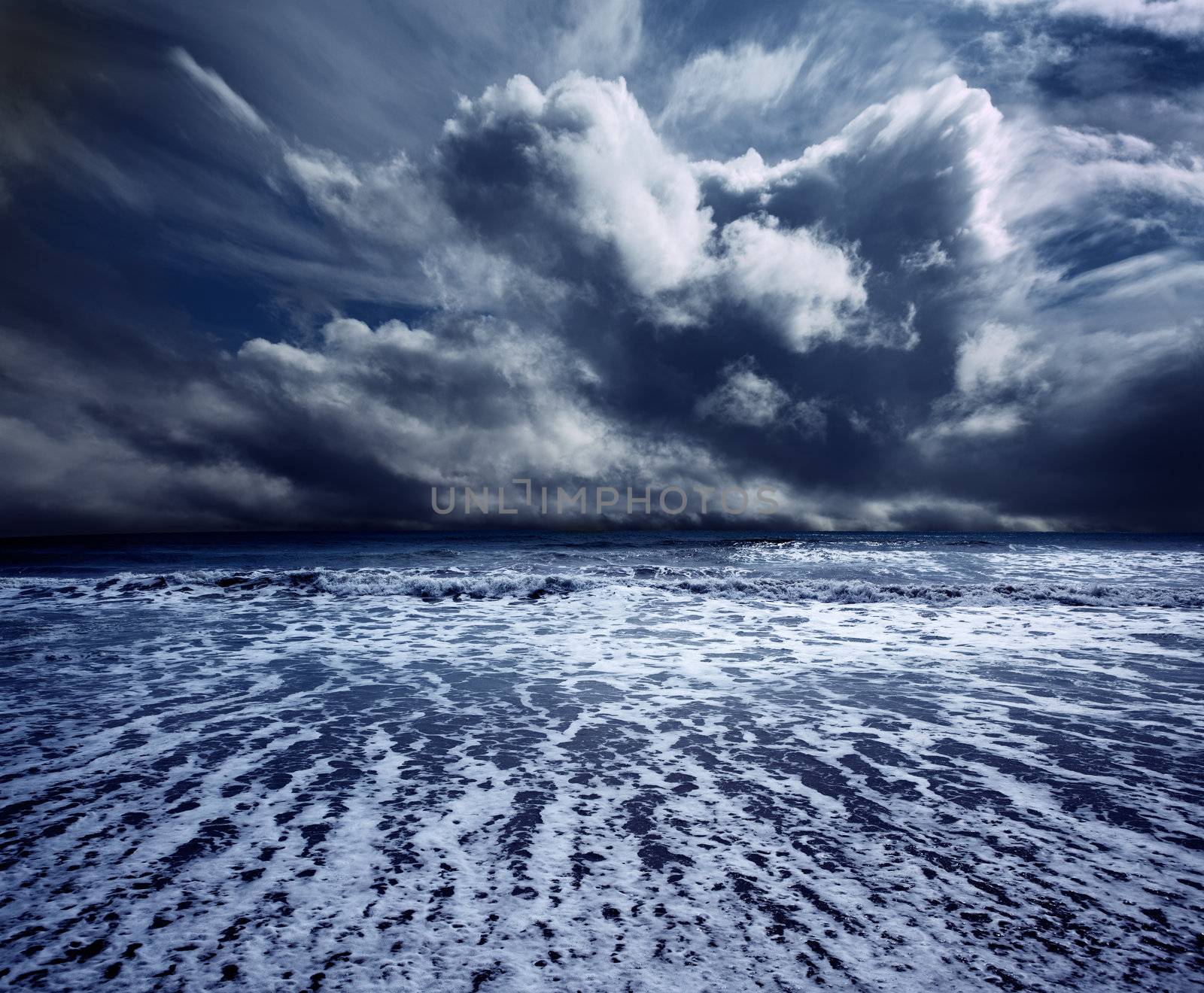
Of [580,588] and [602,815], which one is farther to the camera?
[580,588]

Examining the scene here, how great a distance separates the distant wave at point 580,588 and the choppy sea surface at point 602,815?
6.36m

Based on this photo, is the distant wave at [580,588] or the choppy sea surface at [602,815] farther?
the distant wave at [580,588]

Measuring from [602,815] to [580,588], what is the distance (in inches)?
599

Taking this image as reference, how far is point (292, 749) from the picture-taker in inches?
201

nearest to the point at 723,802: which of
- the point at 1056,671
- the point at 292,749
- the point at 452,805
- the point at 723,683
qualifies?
the point at 452,805

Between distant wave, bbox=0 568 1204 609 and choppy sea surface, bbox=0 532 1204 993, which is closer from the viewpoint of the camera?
choppy sea surface, bbox=0 532 1204 993

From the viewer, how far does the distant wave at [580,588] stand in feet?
52.3

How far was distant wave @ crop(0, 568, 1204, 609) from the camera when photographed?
16.0 meters

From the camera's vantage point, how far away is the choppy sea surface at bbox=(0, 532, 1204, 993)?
249cm

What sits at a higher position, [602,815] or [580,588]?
[602,815]

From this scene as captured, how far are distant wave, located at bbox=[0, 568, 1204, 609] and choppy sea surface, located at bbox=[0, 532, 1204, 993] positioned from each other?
6361 mm

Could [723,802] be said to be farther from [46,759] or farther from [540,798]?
[46,759]

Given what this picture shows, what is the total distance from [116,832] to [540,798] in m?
2.83

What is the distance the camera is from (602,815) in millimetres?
3834
